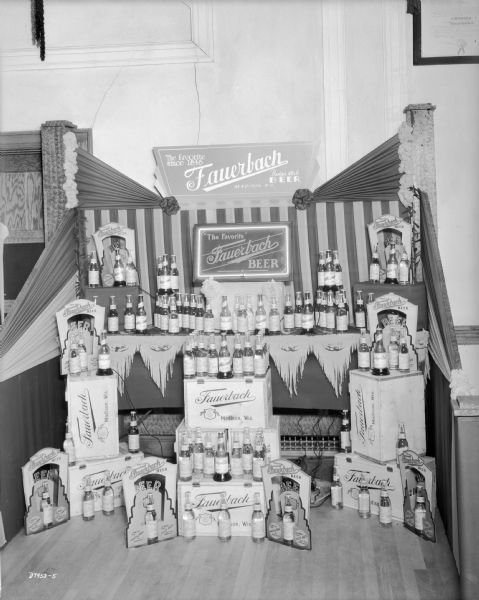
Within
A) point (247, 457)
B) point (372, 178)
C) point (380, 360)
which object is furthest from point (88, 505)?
point (372, 178)

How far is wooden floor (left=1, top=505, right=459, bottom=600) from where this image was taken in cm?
332

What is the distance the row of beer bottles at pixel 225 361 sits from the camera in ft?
14.1

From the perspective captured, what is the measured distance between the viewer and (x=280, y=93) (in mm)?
5324

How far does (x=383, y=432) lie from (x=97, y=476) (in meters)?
1.76

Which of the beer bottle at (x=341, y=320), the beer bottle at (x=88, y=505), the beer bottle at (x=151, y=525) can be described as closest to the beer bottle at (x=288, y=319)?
the beer bottle at (x=341, y=320)

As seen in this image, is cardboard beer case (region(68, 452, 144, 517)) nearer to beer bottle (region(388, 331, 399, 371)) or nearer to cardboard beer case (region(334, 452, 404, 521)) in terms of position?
cardboard beer case (region(334, 452, 404, 521))

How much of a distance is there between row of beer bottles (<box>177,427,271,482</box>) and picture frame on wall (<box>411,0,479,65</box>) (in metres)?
3.04

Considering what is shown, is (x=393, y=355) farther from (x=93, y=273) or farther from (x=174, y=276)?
(x=93, y=273)

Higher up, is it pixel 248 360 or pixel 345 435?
pixel 248 360

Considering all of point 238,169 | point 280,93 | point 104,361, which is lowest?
point 104,361

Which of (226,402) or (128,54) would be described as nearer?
(226,402)

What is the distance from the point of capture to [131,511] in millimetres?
3896

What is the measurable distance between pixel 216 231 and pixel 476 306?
199 centimetres

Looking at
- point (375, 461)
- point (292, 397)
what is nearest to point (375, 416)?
point (375, 461)
